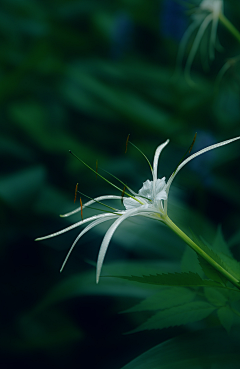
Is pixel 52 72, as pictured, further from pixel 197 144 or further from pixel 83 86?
pixel 197 144

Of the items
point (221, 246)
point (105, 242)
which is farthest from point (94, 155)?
point (105, 242)

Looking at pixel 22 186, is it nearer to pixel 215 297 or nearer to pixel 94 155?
pixel 94 155

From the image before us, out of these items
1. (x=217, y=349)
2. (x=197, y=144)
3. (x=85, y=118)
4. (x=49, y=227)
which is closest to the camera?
(x=217, y=349)

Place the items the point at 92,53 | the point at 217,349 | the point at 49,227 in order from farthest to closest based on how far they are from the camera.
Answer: the point at 92,53, the point at 49,227, the point at 217,349

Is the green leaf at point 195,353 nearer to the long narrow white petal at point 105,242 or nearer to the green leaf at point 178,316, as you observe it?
the green leaf at point 178,316

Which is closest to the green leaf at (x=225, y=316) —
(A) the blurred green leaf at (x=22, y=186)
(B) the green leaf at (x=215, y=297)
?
(B) the green leaf at (x=215, y=297)

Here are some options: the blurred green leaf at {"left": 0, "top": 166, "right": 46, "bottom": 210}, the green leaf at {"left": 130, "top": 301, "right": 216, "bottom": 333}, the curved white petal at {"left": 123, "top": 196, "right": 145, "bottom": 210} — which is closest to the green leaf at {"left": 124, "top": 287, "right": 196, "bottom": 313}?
the green leaf at {"left": 130, "top": 301, "right": 216, "bottom": 333}

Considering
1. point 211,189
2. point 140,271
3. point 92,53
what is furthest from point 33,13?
point 140,271
